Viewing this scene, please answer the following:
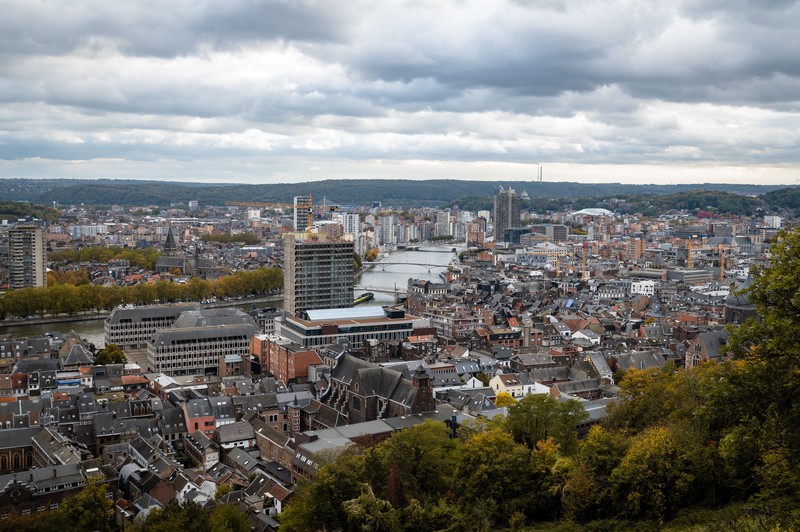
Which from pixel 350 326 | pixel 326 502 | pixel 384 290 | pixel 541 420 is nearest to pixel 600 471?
pixel 541 420

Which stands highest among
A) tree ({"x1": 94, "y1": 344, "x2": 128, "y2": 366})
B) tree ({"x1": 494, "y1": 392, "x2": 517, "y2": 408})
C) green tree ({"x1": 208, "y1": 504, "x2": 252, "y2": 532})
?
green tree ({"x1": 208, "y1": 504, "x2": 252, "y2": 532})

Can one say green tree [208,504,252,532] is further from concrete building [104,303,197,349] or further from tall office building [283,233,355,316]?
tall office building [283,233,355,316]

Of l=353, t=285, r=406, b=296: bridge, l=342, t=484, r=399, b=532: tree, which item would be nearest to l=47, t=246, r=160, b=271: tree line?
l=353, t=285, r=406, b=296: bridge

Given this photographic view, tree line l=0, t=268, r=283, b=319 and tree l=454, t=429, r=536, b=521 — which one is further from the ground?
tree l=454, t=429, r=536, b=521

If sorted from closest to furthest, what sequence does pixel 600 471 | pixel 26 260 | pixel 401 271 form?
pixel 600 471 < pixel 26 260 < pixel 401 271

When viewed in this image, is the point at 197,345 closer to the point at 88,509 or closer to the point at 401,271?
the point at 88,509

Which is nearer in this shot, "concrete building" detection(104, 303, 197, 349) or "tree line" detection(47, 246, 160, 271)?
"concrete building" detection(104, 303, 197, 349)
